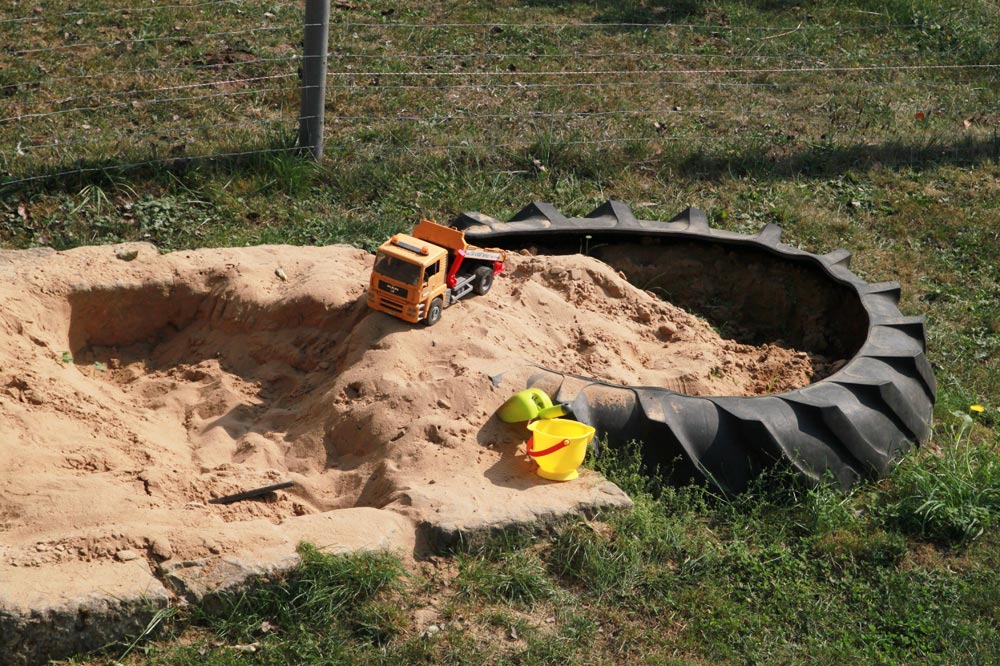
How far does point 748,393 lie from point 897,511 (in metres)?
1.02

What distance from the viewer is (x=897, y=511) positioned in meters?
4.73

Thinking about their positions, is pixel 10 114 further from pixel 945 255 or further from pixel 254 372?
pixel 945 255

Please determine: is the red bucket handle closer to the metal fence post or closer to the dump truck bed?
the dump truck bed

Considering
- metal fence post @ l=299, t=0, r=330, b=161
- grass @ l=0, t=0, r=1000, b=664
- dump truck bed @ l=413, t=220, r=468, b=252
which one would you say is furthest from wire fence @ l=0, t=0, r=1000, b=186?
dump truck bed @ l=413, t=220, r=468, b=252

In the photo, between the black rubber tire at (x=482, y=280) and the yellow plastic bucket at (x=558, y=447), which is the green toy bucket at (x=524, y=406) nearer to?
the yellow plastic bucket at (x=558, y=447)

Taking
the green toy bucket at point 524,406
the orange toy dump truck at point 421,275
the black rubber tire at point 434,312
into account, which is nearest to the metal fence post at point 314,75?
the orange toy dump truck at point 421,275

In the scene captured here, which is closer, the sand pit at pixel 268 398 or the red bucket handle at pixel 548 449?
the sand pit at pixel 268 398

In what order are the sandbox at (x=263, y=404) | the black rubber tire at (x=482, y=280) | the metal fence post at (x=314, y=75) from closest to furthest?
the sandbox at (x=263, y=404) < the black rubber tire at (x=482, y=280) < the metal fence post at (x=314, y=75)

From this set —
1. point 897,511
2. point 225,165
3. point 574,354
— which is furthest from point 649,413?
point 225,165

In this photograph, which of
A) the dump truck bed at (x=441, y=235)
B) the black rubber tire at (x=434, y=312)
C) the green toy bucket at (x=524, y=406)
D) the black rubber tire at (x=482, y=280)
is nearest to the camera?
the green toy bucket at (x=524, y=406)

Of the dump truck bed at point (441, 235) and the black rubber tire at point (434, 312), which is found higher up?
the dump truck bed at point (441, 235)

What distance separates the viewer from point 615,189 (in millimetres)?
7973

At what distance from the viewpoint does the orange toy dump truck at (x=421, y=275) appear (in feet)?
16.2

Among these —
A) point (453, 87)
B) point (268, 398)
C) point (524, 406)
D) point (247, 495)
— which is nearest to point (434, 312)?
point (524, 406)
